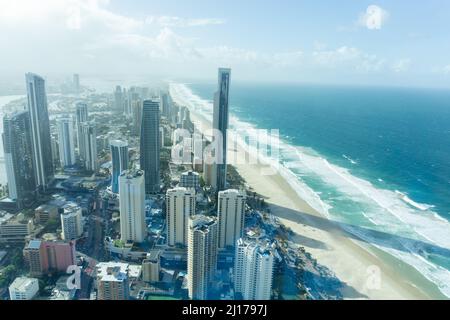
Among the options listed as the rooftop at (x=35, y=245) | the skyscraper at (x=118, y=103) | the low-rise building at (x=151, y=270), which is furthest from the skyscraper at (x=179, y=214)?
the skyscraper at (x=118, y=103)

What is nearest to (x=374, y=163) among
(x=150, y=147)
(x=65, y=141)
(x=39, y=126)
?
(x=150, y=147)

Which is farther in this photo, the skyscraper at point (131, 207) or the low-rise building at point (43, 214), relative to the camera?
the low-rise building at point (43, 214)

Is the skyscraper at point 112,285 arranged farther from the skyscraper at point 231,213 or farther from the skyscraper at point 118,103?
the skyscraper at point 118,103

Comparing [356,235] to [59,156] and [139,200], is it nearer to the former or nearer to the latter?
[139,200]

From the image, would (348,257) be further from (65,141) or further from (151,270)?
(65,141)

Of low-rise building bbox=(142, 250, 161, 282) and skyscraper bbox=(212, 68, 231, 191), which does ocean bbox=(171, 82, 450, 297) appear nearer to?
skyscraper bbox=(212, 68, 231, 191)
